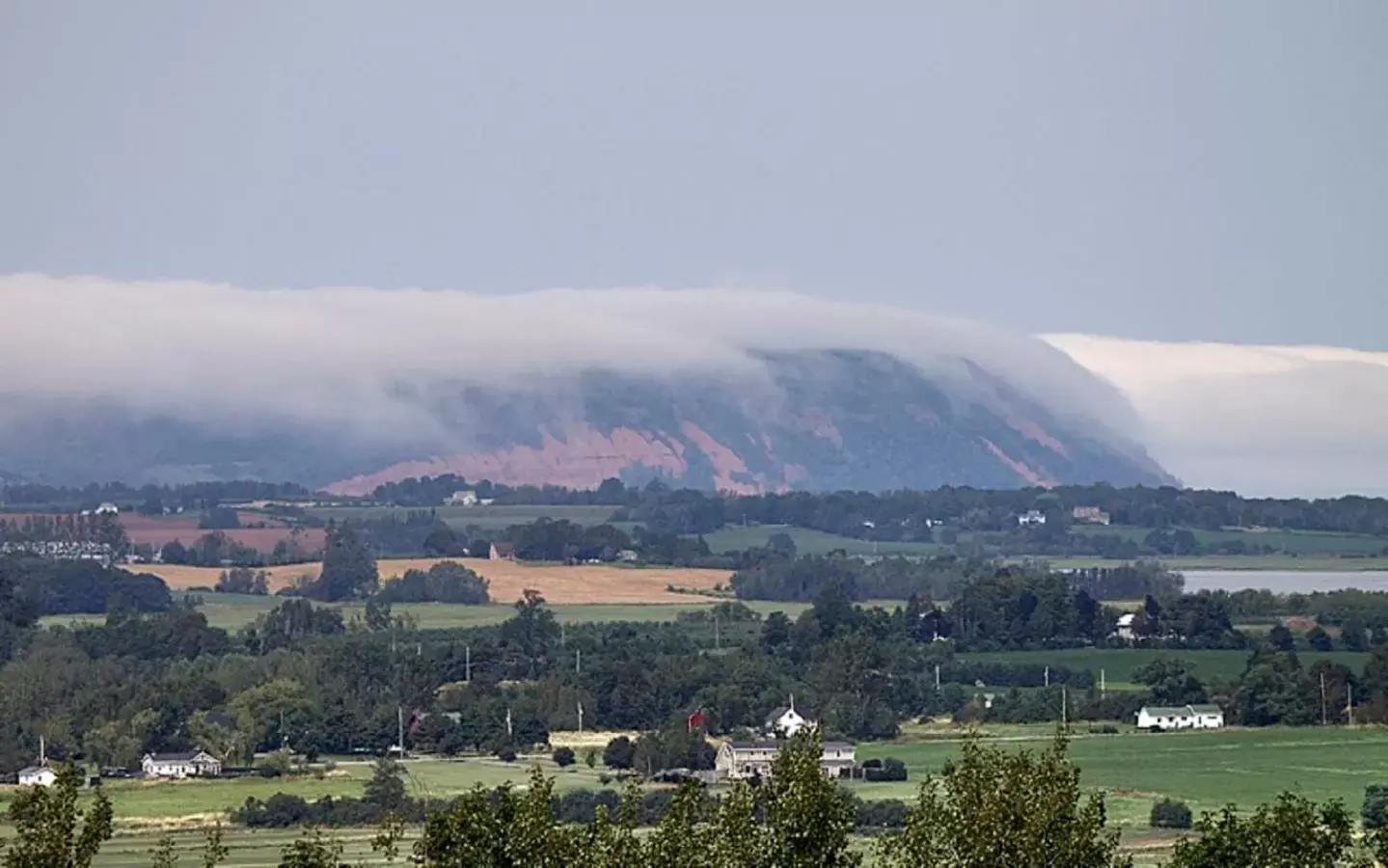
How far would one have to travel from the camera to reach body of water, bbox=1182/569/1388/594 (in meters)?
117

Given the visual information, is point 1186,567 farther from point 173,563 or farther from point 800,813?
point 800,813

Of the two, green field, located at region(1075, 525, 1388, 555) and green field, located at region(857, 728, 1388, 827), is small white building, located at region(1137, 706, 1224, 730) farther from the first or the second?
green field, located at region(1075, 525, 1388, 555)

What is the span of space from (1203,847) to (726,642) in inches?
2344

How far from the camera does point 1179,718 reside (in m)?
77.8

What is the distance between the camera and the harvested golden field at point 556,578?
117 metres

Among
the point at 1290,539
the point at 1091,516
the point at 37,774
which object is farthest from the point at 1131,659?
the point at 1091,516

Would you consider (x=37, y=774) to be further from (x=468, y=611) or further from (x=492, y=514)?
→ (x=492, y=514)

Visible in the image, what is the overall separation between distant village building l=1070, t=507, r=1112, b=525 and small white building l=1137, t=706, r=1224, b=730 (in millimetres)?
92705

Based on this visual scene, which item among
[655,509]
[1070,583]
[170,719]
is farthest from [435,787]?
[655,509]

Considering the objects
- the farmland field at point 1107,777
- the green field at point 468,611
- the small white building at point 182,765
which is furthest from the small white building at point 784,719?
the green field at point 468,611

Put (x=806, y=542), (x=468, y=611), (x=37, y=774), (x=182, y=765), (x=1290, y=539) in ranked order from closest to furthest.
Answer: (x=37, y=774) < (x=182, y=765) < (x=468, y=611) < (x=1290, y=539) < (x=806, y=542)

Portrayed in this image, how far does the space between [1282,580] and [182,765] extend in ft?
208

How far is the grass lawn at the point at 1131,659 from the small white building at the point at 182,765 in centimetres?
2718

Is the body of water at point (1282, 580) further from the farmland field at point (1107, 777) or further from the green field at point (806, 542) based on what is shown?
the farmland field at point (1107, 777)
